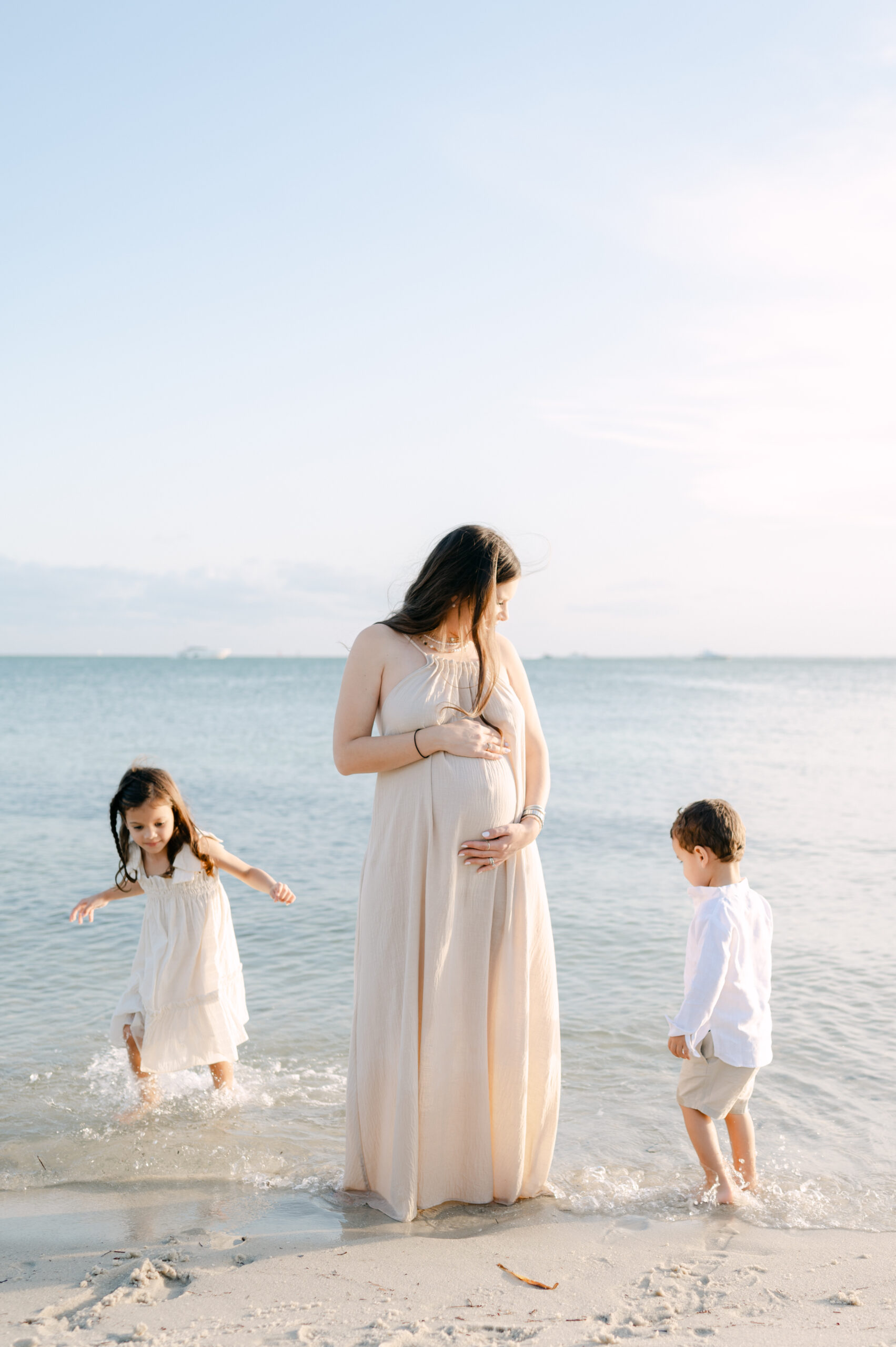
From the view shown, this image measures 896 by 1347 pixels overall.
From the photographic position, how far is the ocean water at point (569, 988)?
4.30 metres

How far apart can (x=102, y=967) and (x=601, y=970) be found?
3609 millimetres

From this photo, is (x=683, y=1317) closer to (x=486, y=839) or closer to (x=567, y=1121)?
(x=486, y=839)

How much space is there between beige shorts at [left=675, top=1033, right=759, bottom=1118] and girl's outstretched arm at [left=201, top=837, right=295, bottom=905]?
1.93 meters

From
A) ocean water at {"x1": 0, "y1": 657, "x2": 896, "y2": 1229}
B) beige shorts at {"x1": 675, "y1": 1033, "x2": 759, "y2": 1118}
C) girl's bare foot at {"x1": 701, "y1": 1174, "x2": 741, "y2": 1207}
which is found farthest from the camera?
ocean water at {"x1": 0, "y1": 657, "x2": 896, "y2": 1229}

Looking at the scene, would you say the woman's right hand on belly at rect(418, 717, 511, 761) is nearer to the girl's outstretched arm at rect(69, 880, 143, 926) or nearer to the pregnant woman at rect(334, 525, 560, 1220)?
the pregnant woman at rect(334, 525, 560, 1220)

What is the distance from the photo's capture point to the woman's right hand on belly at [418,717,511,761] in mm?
3504

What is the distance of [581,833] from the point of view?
12.8m

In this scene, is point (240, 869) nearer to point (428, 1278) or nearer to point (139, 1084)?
point (139, 1084)

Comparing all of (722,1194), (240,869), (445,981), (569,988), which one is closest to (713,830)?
(445,981)

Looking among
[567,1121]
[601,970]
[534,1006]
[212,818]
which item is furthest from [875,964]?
[212,818]

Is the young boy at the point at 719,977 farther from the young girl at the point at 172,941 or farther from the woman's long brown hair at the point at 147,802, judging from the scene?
the woman's long brown hair at the point at 147,802

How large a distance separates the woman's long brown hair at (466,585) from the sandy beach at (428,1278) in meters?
1.86

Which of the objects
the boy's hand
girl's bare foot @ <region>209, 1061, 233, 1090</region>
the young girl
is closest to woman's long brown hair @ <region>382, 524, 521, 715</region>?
the boy's hand

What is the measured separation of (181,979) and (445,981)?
193 cm
